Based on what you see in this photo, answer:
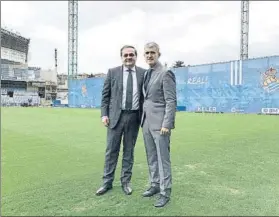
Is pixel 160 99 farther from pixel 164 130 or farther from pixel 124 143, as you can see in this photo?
pixel 124 143

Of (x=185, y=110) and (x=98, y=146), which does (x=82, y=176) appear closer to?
(x=98, y=146)

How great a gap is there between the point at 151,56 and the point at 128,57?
0.33m

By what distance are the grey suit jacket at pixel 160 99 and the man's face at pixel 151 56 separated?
0.05 m

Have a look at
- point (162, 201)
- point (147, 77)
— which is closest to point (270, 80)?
point (147, 77)

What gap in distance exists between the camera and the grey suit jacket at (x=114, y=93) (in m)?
3.68

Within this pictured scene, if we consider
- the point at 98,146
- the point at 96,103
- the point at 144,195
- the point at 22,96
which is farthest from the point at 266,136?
the point at 22,96

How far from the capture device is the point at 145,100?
3518mm

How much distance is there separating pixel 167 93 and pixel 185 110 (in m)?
20.0

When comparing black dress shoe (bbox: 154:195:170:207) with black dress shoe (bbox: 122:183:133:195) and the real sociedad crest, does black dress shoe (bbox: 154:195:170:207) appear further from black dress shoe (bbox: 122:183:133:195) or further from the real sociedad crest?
the real sociedad crest

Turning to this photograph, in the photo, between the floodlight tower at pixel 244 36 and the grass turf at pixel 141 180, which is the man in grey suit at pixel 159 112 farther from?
the floodlight tower at pixel 244 36

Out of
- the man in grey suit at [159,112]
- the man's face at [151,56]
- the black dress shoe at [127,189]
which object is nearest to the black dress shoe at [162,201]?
the man in grey suit at [159,112]

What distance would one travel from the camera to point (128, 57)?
3658 mm

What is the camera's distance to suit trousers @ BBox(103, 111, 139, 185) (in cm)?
373

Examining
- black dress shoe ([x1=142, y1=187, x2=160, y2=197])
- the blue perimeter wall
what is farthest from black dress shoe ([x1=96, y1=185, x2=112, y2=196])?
the blue perimeter wall
